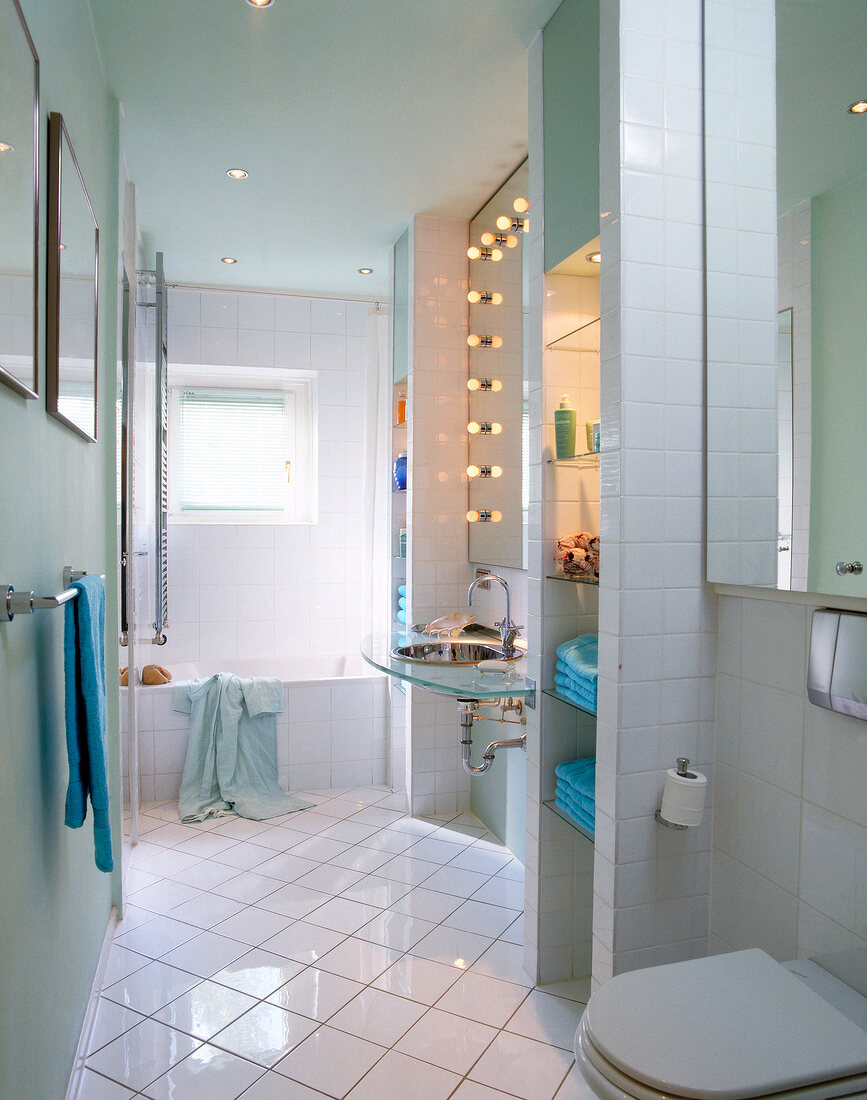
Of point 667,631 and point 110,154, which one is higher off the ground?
point 110,154

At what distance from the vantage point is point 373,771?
377cm

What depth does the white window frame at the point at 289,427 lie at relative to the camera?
14.0 feet

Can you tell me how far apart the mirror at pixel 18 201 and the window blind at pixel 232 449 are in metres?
3.12

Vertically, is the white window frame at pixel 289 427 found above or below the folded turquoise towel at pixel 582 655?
above

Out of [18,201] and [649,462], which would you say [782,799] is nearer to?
[649,462]

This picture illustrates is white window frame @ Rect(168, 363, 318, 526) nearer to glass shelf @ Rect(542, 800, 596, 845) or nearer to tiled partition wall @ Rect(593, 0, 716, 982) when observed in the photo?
glass shelf @ Rect(542, 800, 596, 845)

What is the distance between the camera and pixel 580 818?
1.92m

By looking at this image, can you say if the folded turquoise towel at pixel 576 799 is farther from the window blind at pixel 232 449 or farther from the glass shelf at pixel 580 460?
the window blind at pixel 232 449

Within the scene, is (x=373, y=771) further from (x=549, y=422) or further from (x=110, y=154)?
(x=110, y=154)

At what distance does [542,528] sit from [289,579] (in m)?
2.52

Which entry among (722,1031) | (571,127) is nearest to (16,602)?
(722,1031)

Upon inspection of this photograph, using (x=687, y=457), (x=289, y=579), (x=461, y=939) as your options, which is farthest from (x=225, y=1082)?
(x=289, y=579)

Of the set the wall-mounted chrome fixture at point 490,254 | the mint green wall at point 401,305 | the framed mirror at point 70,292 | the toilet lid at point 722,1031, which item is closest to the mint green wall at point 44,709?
the framed mirror at point 70,292

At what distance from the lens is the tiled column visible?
3221 mm
